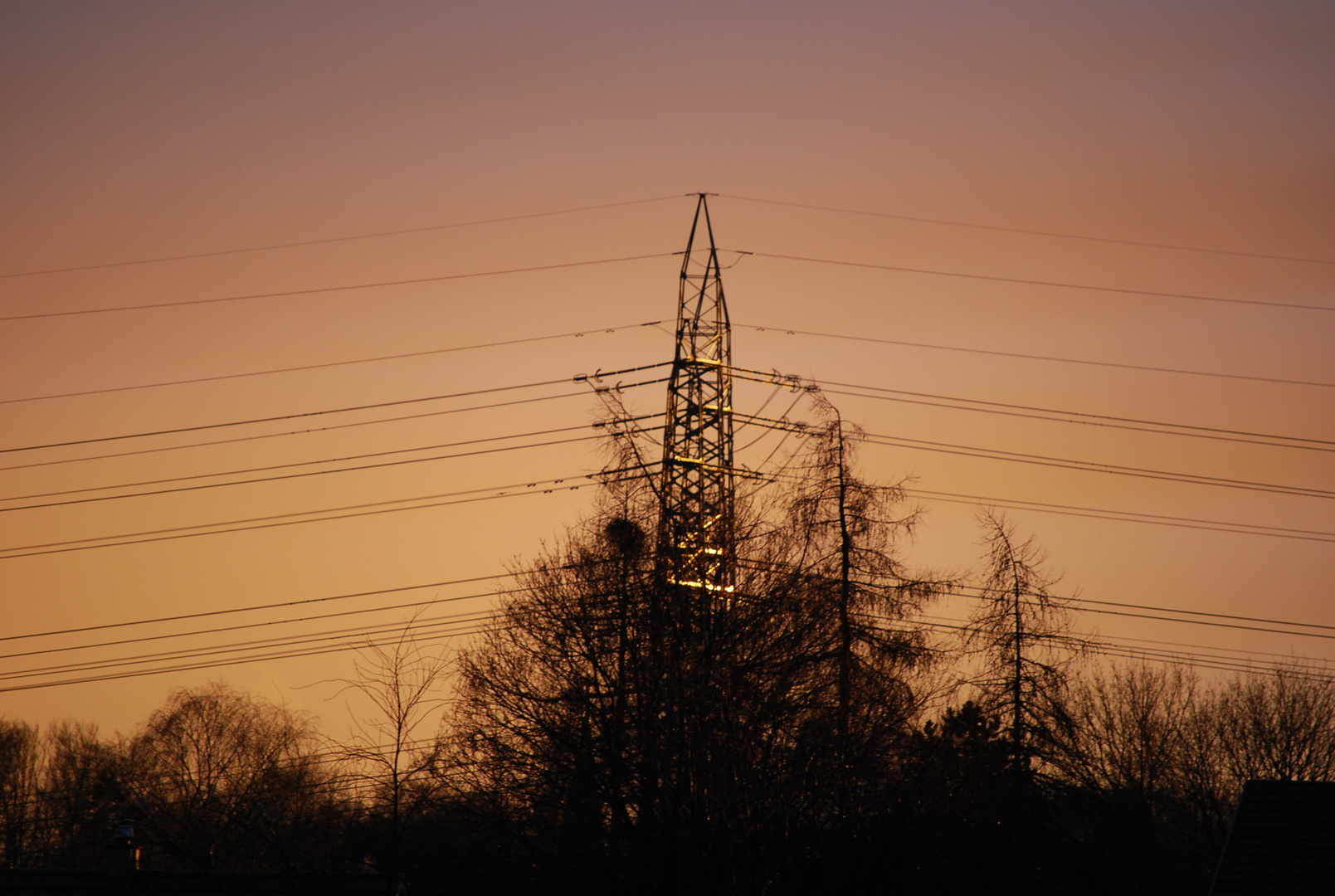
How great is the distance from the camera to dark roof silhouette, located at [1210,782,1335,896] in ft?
81.6

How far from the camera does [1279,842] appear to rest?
84.0 ft

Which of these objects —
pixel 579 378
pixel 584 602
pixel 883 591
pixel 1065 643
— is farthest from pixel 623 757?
pixel 1065 643

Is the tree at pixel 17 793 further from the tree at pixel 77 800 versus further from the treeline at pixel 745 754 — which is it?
the treeline at pixel 745 754

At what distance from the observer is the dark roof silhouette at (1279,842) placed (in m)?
24.9

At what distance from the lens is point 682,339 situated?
3491cm

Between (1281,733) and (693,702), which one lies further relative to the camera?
(1281,733)

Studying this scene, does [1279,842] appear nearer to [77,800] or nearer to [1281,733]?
[1281,733]

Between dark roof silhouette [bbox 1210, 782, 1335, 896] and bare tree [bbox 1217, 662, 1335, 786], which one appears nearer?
dark roof silhouette [bbox 1210, 782, 1335, 896]

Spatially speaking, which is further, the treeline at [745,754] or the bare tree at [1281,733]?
the bare tree at [1281,733]

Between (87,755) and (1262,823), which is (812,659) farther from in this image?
(87,755)

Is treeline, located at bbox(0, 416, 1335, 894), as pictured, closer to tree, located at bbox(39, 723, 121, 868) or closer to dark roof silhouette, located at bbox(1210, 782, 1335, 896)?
dark roof silhouette, located at bbox(1210, 782, 1335, 896)

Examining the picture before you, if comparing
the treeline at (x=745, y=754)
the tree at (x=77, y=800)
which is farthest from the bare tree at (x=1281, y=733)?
the tree at (x=77, y=800)

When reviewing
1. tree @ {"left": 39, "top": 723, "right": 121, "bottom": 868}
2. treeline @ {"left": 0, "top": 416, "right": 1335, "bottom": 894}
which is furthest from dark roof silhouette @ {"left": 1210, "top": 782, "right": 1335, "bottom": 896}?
tree @ {"left": 39, "top": 723, "right": 121, "bottom": 868}

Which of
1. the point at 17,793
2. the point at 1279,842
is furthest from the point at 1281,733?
the point at 17,793
